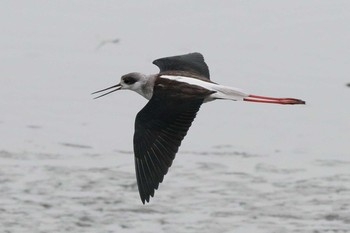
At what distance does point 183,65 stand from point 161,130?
52.7 inches

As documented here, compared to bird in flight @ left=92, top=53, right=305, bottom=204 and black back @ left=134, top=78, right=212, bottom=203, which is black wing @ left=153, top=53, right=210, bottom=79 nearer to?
bird in flight @ left=92, top=53, right=305, bottom=204

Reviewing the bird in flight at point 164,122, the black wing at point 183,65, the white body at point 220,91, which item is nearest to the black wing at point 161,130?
the bird in flight at point 164,122

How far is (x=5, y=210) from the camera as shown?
14.5 metres

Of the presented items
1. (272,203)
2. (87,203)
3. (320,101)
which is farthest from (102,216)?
(320,101)

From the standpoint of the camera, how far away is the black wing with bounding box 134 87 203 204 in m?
11.1

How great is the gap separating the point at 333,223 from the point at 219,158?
5.91ft

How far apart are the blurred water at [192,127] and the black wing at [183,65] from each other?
2089 millimetres

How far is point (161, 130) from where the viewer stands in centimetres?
1113

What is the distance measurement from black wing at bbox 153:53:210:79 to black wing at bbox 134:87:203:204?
1.03m

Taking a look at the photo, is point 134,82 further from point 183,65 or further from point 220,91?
point 220,91

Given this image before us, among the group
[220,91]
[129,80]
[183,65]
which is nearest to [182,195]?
[183,65]

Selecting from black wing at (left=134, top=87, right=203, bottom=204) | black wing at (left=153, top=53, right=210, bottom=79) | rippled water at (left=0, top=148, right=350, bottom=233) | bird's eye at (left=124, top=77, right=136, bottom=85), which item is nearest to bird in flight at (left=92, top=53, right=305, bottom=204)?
black wing at (left=134, top=87, right=203, bottom=204)

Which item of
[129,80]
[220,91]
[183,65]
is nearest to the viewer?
[220,91]

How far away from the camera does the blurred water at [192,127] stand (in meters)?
14.4
